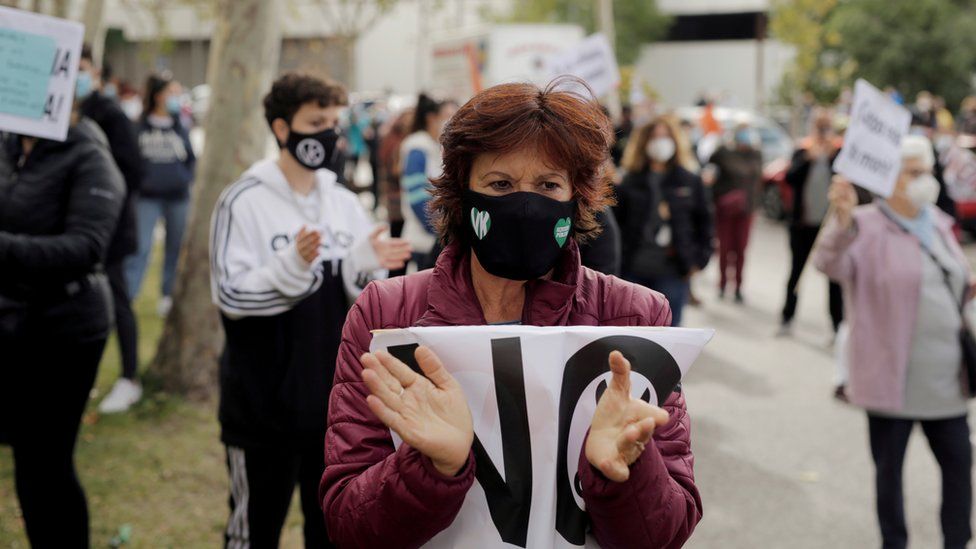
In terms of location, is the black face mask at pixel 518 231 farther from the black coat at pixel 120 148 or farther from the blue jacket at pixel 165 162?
the blue jacket at pixel 165 162

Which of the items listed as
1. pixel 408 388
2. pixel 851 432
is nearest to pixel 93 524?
pixel 408 388

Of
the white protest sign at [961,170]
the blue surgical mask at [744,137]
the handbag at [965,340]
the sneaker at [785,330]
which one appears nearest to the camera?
the handbag at [965,340]

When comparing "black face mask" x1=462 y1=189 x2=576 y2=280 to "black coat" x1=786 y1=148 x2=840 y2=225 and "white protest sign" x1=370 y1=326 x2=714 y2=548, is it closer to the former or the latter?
"white protest sign" x1=370 y1=326 x2=714 y2=548

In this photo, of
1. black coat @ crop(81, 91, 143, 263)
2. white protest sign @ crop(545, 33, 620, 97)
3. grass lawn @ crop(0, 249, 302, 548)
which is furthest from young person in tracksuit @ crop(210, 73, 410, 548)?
white protest sign @ crop(545, 33, 620, 97)

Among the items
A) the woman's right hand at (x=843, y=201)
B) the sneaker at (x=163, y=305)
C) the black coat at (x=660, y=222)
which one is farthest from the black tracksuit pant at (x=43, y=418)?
the sneaker at (x=163, y=305)

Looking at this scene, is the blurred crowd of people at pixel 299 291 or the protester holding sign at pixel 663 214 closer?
the blurred crowd of people at pixel 299 291

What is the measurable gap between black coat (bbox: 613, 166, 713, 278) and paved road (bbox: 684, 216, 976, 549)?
3.33 feet

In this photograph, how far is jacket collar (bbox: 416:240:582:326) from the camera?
88.4 inches

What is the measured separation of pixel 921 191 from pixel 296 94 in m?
2.80

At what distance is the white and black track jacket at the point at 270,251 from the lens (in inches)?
140

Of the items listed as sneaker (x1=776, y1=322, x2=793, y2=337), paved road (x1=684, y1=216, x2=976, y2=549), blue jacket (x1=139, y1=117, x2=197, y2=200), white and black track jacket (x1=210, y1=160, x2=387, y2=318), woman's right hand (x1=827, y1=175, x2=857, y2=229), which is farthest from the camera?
sneaker (x1=776, y1=322, x2=793, y2=337)

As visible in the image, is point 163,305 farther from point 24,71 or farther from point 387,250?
point 387,250

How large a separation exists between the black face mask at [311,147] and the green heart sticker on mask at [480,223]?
1695mm

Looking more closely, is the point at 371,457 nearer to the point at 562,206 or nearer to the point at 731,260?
the point at 562,206
